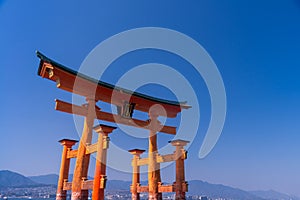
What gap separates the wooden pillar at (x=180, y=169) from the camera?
12039 millimetres

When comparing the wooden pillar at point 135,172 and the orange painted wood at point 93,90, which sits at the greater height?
the orange painted wood at point 93,90

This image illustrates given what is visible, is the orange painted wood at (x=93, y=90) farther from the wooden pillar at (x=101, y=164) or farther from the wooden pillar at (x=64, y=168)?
the wooden pillar at (x=64, y=168)

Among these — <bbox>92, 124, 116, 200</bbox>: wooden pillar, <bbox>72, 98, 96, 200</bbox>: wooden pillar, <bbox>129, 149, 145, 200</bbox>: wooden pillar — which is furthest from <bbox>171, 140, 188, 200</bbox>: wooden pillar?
<bbox>72, 98, 96, 200</bbox>: wooden pillar

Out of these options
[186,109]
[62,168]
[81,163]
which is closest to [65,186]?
[62,168]

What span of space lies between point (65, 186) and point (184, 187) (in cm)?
582

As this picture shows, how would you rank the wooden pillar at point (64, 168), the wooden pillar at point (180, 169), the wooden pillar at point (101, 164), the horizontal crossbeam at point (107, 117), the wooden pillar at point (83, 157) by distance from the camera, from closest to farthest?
1. the wooden pillar at point (101, 164)
2. the wooden pillar at point (83, 157)
3. the horizontal crossbeam at point (107, 117)
4. the wooden pillar at point (180, 169)
5. the wooden pillar at point (64, 168)

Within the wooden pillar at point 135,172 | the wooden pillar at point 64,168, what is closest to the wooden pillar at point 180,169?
the wooden pillar at point 135,172

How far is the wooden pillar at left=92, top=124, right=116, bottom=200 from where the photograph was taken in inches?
382

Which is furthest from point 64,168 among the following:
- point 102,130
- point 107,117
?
point 102,130

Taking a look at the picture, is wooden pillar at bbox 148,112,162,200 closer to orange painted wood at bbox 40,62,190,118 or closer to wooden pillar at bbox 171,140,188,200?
orange painted wood at bbox 40,62,190,118

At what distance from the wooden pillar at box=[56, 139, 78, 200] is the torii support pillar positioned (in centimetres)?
542

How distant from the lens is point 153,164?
12.9 metres

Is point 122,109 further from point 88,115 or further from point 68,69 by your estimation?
point 68,69

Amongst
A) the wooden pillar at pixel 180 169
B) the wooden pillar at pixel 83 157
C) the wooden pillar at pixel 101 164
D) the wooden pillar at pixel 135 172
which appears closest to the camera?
the wooden pillar at pixel 101 164
